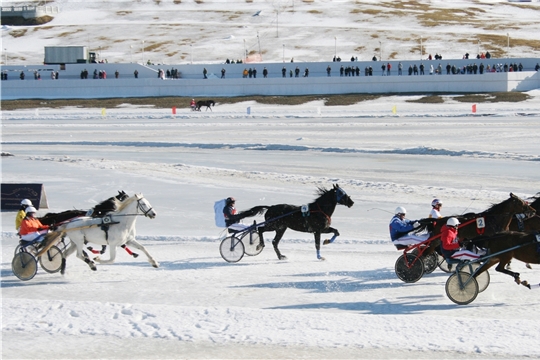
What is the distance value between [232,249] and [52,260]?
3114 millimetres

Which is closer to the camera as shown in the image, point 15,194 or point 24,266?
point 24,266

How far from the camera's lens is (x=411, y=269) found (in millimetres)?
12328

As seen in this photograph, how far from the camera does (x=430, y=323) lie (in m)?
10.1

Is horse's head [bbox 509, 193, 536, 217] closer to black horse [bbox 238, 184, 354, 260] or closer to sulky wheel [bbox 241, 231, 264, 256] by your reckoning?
black horse [bbox 238, 184, 354, 260]

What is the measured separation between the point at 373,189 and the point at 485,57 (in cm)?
4344

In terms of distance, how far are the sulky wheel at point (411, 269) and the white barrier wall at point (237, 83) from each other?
146 feet

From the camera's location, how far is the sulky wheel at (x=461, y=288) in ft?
36.3

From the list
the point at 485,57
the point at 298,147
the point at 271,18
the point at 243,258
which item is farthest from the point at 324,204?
the point at 271,18

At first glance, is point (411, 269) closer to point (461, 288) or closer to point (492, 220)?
point (461, 288)

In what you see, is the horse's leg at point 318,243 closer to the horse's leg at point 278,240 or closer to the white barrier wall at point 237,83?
the horse's leg at point 278,240

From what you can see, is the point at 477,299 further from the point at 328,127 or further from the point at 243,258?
the point at 328,127

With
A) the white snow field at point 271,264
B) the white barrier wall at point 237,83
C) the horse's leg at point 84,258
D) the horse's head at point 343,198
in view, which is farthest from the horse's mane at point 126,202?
the white barrier wall at point 237,83

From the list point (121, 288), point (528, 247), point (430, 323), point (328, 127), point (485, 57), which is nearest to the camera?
point (430, 323)

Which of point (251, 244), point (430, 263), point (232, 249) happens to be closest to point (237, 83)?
point (251, 244)
